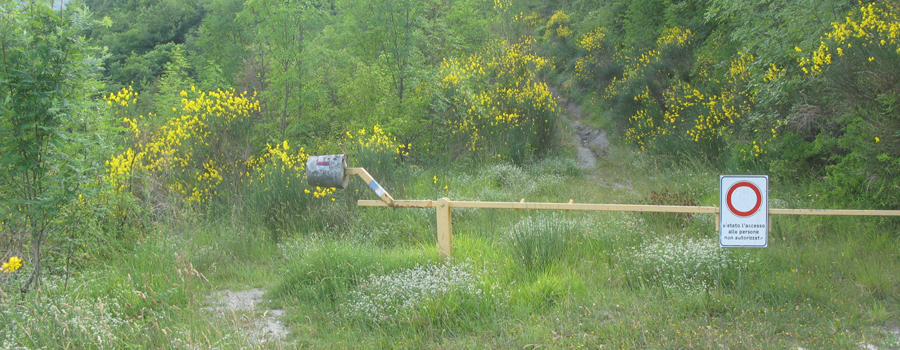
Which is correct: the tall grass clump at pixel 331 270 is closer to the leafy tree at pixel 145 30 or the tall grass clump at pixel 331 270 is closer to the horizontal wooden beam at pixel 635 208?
the horizontal wooden beam at pixel 635 208

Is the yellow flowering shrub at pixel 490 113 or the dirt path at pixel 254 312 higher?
the yellow flowering shrub at pixel 490 113

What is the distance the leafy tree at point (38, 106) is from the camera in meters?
4.16

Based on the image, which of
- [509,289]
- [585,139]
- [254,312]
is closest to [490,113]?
[585,139]

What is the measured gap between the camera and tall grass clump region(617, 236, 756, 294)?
439 centimetres

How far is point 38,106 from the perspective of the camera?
423 cm

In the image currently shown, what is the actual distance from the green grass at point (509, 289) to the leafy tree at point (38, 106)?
0.66 m

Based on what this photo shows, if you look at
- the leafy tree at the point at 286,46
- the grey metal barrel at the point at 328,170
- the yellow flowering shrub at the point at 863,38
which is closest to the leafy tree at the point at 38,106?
the grey metal barrel at the point at 328,170

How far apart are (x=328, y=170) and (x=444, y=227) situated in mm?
1021

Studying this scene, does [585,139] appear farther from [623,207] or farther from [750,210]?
[750,210]

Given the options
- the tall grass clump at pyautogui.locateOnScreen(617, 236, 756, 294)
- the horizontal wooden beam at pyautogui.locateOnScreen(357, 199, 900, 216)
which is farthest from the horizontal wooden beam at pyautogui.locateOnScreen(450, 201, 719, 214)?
A: the tall grass clump at pyautogui.locateOnScreen(617, 236, 756, 294)

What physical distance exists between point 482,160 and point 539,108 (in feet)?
7.13

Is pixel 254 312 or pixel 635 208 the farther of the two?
pixel 635 208

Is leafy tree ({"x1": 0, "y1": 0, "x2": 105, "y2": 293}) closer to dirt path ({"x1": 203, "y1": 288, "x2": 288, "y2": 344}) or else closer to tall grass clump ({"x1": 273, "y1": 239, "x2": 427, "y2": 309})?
dirt path ({"x1": 203, "y1": 288, "x2": 288, "y2": 344})

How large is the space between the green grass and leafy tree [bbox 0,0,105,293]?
662 millimetres
